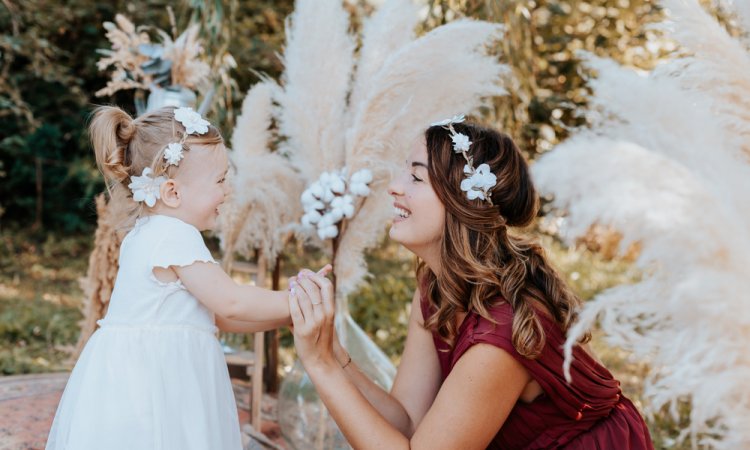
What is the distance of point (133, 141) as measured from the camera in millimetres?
1935

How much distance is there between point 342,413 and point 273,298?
0.34m

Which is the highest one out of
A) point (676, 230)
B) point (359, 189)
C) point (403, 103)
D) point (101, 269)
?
point (676, 230)

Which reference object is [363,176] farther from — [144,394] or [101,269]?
[101,269]

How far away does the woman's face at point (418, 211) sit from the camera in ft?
6.44

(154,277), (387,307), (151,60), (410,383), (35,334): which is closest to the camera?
(154,277)

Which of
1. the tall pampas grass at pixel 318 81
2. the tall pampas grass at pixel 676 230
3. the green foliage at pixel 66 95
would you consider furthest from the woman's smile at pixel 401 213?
the green foliage at pixel 66 95

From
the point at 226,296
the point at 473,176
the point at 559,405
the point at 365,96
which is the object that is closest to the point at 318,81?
the point at 365,96

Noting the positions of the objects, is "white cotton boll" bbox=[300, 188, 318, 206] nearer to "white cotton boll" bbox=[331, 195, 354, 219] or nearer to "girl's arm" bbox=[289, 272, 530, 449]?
"white cotton boll" bbox=[331, 195, 354, 219]

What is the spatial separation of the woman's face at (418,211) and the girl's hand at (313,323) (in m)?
0.26

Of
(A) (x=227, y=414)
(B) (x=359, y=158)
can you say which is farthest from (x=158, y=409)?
(B) (x=359, y=158)

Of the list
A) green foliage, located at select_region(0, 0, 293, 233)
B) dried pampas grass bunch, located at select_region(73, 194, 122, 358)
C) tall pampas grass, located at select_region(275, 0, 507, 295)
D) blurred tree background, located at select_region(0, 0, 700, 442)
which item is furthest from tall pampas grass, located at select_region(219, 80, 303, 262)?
green foliage, located at select_region(0, 0, 293, 233)

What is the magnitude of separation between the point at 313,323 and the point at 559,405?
2.11 feet

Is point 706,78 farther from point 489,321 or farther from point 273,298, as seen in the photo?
point 273,298

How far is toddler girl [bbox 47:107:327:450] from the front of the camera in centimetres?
181
